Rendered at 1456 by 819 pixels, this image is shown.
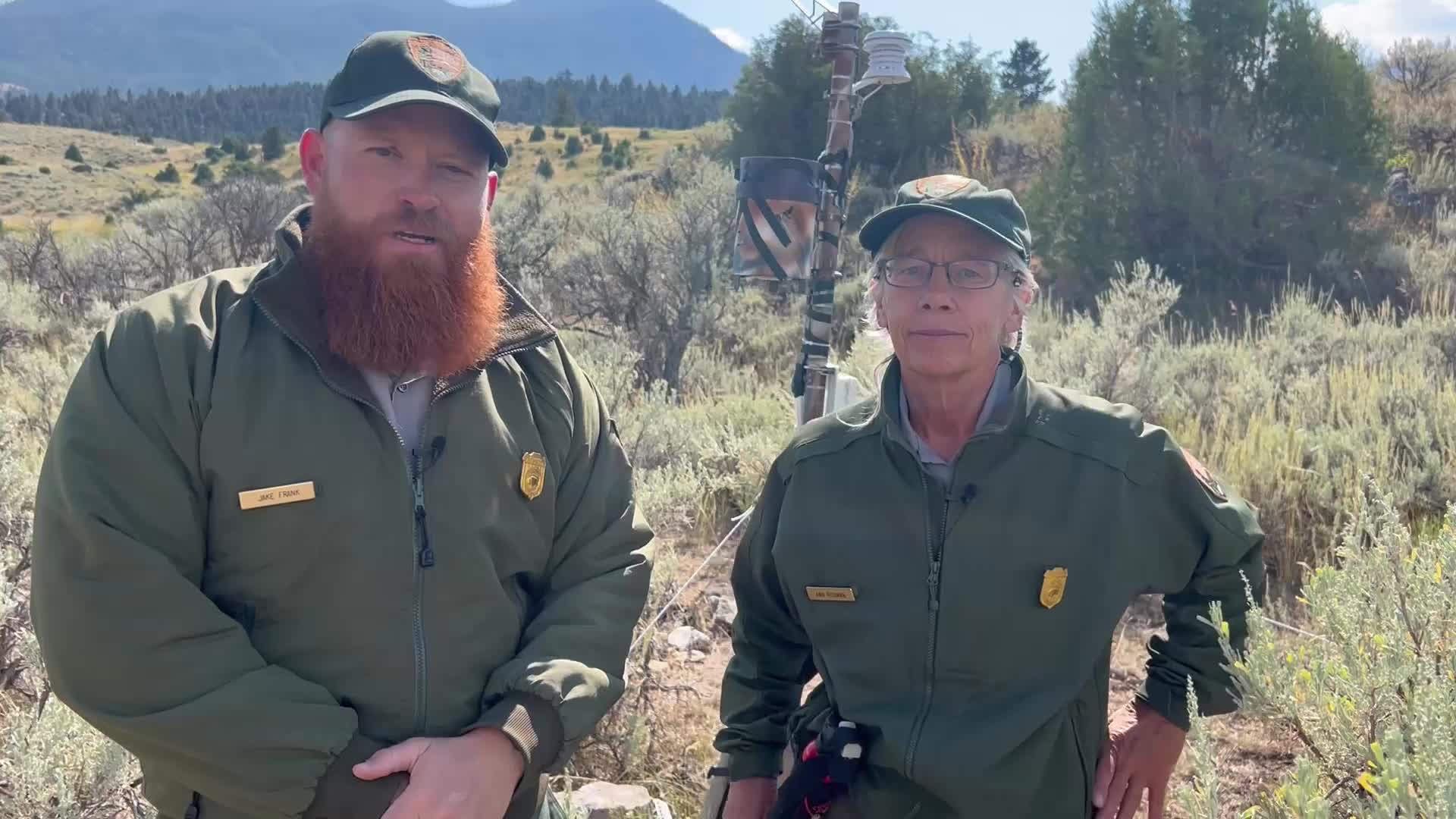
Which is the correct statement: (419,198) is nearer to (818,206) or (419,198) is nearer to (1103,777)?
(1103,777)

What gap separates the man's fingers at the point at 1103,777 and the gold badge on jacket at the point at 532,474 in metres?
1.34

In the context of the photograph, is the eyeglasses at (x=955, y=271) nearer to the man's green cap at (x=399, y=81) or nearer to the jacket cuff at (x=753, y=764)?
the man's green cap at (x=399, y=81)

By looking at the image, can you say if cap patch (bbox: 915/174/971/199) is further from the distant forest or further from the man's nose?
the distant forest

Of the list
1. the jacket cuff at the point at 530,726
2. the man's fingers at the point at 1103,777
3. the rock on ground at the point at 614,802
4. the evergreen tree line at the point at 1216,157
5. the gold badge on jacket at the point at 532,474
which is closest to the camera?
the jacket cuff at the point at 530,726

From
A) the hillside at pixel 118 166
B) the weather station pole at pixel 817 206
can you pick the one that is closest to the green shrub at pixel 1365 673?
the weather station pole at pixel 817 206

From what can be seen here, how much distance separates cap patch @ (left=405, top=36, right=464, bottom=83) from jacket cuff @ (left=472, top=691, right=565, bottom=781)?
1162 mm

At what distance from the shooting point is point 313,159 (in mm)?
1997

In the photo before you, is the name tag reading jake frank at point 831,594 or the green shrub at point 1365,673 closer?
the green shrub at point 1365,673

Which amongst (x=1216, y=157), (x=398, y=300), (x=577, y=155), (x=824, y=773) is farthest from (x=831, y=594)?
(x=577, y=155)

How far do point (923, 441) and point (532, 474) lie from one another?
0.86 meters

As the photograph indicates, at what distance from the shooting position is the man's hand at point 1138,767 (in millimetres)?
2154

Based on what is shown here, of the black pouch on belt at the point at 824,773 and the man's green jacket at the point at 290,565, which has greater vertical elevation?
the man's green jacket at the point at 290,565

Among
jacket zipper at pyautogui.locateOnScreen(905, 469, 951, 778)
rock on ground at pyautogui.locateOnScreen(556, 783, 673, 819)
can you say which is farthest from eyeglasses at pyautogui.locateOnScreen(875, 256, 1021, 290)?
rock on ground at pyautogui.locateOnScreen(556, 783, 673, 819)

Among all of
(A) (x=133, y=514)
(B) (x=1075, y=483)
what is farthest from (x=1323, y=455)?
(A) (x=133, y=514)
